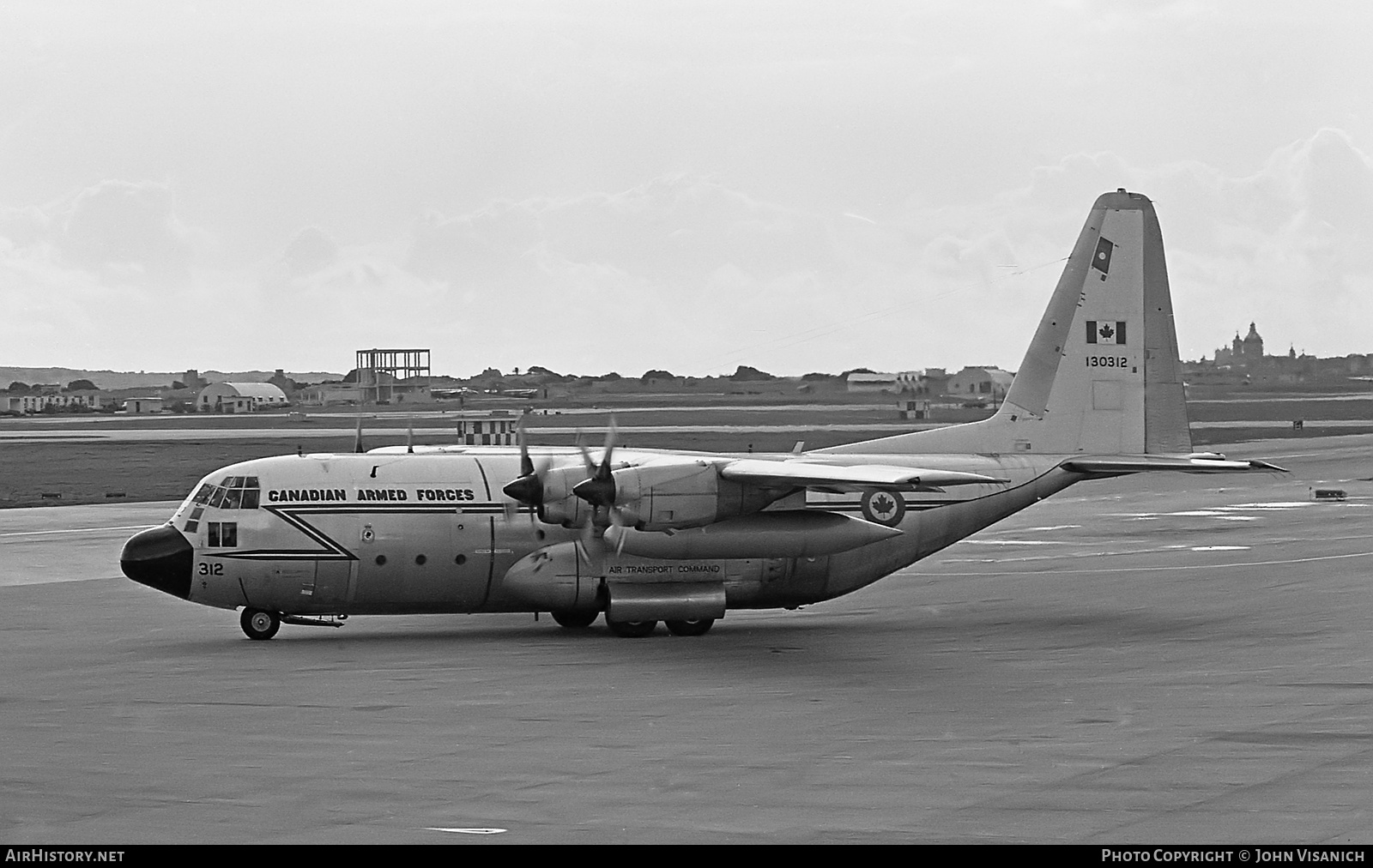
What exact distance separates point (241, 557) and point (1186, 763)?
1642 cm

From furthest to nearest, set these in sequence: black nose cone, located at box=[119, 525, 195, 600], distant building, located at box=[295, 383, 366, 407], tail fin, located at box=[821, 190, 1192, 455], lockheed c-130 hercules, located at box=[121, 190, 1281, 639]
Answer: distant building, located at box=[295, 383, 366, 407], tail fin, located at box=[821, 190, 1192, 455], black nose cone, located at box=[119, 525, 195, 600], lockheed c-130 hercules, located at box=[121, 190, 1281, 639]

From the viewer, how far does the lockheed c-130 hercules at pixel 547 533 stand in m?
25.9

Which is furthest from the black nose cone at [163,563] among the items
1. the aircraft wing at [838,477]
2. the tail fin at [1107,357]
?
the tail fin at [1107,357]

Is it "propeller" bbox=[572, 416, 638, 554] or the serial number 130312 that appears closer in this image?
"propeller" bbox=[572, 416, 638, 554]

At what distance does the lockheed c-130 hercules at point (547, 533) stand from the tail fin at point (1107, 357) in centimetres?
217

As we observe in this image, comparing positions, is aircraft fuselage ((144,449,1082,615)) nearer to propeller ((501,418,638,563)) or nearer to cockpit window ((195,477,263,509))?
cockpit window ((195,477,263,509))

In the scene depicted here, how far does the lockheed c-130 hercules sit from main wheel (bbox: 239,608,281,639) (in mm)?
30

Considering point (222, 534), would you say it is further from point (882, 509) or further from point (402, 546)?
point (882, 509)

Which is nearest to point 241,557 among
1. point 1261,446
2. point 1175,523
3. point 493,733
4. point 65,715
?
point 65,715

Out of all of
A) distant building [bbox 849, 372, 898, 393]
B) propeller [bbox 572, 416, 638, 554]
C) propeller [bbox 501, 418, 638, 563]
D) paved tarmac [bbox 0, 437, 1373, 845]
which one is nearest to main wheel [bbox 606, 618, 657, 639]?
paved tarmac [bbox 0, 437, 1373, 845]

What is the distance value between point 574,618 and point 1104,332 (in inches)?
482

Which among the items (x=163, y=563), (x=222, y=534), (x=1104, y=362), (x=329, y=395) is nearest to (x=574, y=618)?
(x=222, y=534)

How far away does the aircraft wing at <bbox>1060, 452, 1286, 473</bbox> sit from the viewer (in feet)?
91.7

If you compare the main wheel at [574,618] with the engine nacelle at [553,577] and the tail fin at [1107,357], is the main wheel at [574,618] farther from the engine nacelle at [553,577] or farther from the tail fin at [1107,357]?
the tail fin at [1107,357]
